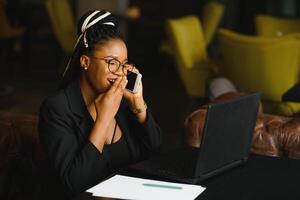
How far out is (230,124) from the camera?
85.7 inches

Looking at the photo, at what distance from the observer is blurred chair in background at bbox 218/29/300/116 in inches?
202

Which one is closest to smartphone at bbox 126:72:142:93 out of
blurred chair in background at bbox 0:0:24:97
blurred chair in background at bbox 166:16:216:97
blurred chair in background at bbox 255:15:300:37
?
blurred chair in background at bbox 166:16:216:97

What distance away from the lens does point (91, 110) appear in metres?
2.45

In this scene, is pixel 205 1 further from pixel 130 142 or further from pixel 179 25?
pixel 130 142

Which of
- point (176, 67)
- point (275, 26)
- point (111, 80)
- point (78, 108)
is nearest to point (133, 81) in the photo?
point (111, 80)

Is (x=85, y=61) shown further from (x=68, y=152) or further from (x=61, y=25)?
(x=61, y=25)

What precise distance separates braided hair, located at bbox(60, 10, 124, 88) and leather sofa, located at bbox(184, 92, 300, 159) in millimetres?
622

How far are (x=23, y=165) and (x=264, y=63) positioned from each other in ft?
9.46

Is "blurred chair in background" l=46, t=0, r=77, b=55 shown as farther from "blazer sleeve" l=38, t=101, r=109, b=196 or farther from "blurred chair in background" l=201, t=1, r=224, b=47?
"blazer sleeve" l=38, t=101, r=109, b=196

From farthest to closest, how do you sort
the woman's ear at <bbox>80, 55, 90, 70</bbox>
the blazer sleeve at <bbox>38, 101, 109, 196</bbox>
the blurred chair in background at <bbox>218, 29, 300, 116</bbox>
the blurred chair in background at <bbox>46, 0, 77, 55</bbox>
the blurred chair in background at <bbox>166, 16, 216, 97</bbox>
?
the blurred chair in background at <bbox>46, 0, 77, 55</bbox>, the blurred chair in background at <bbox>166, 16, 216, 97</bbox>, the blurred chair in background at <bbox>218, 29, 300, 116</bbox>, the woman's ear at <bbox>80, 55, 90, 70</bbox>, the blazer sleeve at <bbox>38, 101, 109, 196</bbox>

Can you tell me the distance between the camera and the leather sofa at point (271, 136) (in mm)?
2785

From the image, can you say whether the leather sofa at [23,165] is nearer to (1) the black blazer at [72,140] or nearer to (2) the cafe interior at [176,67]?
(2) the cafe interior at [176,67]

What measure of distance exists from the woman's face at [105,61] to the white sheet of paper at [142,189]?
0.38m

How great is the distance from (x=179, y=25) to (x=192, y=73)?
1.57 feet
